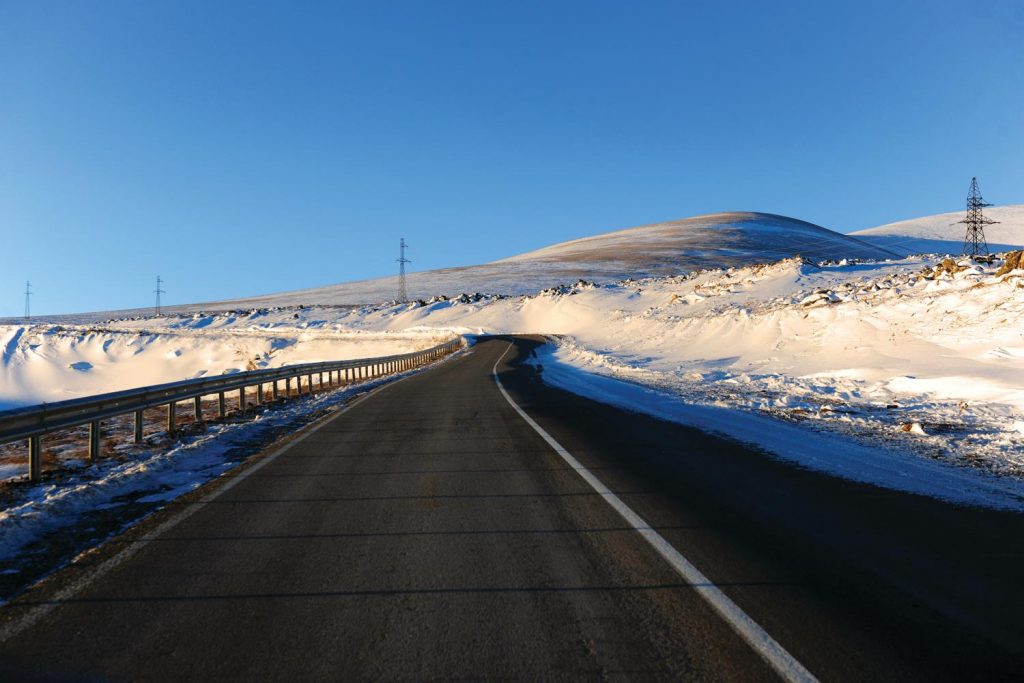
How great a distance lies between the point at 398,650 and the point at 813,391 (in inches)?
624

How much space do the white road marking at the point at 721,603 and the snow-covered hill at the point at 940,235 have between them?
160 meters

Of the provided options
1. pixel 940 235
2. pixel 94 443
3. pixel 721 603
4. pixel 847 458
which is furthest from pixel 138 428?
pixel 940 235

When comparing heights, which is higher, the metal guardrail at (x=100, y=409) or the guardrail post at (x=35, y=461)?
the metal guardrail at (x=100, y=409)

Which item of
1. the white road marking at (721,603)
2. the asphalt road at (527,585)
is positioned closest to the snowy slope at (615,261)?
the asphalt road at (527,585)

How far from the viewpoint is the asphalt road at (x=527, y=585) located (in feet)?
11.5

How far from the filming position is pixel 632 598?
4262 mm

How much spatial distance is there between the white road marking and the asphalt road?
6 centimetres

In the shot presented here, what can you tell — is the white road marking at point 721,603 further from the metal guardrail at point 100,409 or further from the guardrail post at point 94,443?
the guardrail post at point 94,443

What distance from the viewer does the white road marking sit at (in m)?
3.37

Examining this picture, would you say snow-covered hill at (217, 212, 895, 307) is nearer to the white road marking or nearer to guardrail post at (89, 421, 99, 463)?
guardrail post at (89, 421, 99, 463)

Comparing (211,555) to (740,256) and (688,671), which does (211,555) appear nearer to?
(688,671)

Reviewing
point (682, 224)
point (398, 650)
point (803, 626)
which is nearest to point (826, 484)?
point (803, 626)

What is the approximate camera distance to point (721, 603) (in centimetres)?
415

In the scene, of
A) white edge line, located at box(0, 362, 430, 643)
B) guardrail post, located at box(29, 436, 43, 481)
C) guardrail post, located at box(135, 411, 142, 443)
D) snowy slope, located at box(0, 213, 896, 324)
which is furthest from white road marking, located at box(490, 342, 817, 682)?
snowy slope, located at box(0, 213, 896, 324)
